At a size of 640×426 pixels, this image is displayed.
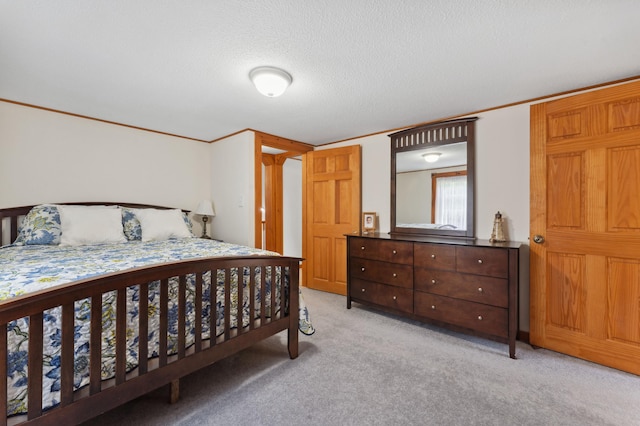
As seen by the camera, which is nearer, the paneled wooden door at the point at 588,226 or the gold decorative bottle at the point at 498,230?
the paneled wooden door at the point at 588,226

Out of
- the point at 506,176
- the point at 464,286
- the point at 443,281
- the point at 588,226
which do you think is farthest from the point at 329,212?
the point at 588,226

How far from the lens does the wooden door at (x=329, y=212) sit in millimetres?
3650

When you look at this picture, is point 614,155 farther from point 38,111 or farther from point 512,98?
point 38,111

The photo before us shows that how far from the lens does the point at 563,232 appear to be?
2.19 metres

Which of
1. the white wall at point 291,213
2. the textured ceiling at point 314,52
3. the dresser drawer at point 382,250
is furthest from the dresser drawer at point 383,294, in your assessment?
the white wall at point 291,213

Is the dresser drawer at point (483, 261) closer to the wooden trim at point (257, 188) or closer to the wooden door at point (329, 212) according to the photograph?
the wooden door at point (329, 212)

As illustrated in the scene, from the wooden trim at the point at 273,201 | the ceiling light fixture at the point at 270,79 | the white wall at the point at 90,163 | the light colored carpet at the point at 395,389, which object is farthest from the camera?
the wooden trim at the point at 273,201

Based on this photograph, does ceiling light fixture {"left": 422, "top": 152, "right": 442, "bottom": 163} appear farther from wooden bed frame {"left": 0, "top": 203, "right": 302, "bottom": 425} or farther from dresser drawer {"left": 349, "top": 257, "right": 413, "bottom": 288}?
wooden bed frame {"left": 0, "top": 203, "right": 302, "bottom": 425}

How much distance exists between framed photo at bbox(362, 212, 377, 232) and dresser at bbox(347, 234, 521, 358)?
44cm

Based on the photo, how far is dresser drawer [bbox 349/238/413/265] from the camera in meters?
2.69

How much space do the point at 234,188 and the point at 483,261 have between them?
2808mm

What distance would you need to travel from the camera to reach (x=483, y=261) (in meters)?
2.27

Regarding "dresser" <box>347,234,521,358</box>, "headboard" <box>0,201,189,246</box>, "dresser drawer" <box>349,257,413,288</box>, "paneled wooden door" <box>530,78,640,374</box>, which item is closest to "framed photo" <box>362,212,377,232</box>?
"dresser" <box>347,234,521,358</box>

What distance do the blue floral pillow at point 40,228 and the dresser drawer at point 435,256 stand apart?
3198 mm
